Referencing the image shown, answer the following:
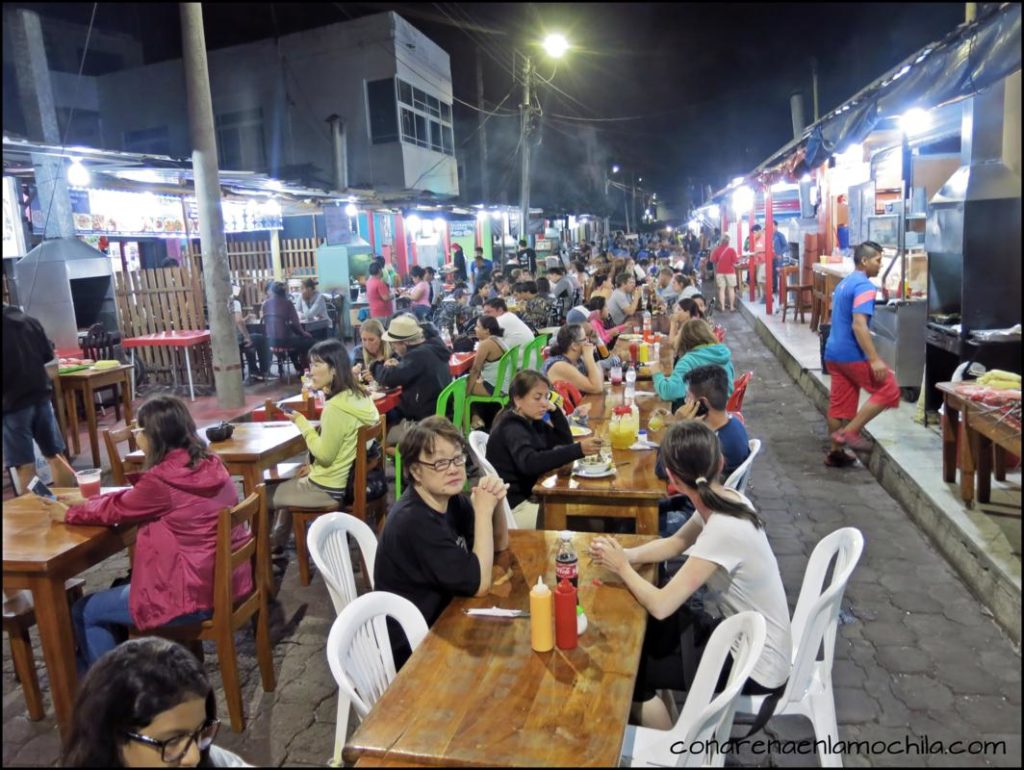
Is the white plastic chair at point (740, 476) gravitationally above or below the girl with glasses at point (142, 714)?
below

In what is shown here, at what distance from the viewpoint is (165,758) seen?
1659 mm

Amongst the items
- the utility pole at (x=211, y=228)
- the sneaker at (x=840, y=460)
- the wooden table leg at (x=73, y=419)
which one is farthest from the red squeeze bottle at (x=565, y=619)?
the utility pole at (x=211, y=228)

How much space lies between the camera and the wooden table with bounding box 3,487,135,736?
3.04 m

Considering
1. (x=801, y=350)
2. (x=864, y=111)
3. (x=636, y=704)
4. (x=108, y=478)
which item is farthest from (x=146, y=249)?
(x=636, y=704)

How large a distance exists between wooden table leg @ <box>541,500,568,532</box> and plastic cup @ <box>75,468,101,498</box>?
232 cm

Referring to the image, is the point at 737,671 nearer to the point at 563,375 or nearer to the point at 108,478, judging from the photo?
the point at 563,375

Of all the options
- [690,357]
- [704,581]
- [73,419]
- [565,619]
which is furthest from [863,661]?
[73,419]

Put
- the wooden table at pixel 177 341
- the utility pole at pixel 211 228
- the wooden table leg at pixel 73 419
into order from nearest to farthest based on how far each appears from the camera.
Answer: the wooden table leg at pixel 73 419, the utility pole at pixel 211 228, the wooden table at pixel 177 341

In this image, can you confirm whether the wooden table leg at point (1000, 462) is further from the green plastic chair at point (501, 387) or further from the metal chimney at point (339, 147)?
the metal chimney at point (339, 147)

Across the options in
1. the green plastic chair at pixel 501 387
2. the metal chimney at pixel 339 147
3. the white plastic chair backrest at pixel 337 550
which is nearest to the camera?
the white plastic chair backrest at pixel 337 550

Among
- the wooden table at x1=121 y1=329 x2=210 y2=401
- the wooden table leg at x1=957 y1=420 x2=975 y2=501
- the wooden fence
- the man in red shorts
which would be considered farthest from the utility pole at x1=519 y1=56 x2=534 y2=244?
the wooden table leg at x1=957 y1=420 x2=975 y2=501

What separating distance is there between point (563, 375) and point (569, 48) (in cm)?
468

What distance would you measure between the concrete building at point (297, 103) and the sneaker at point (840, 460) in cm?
1652

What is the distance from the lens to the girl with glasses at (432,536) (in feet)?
9.12
